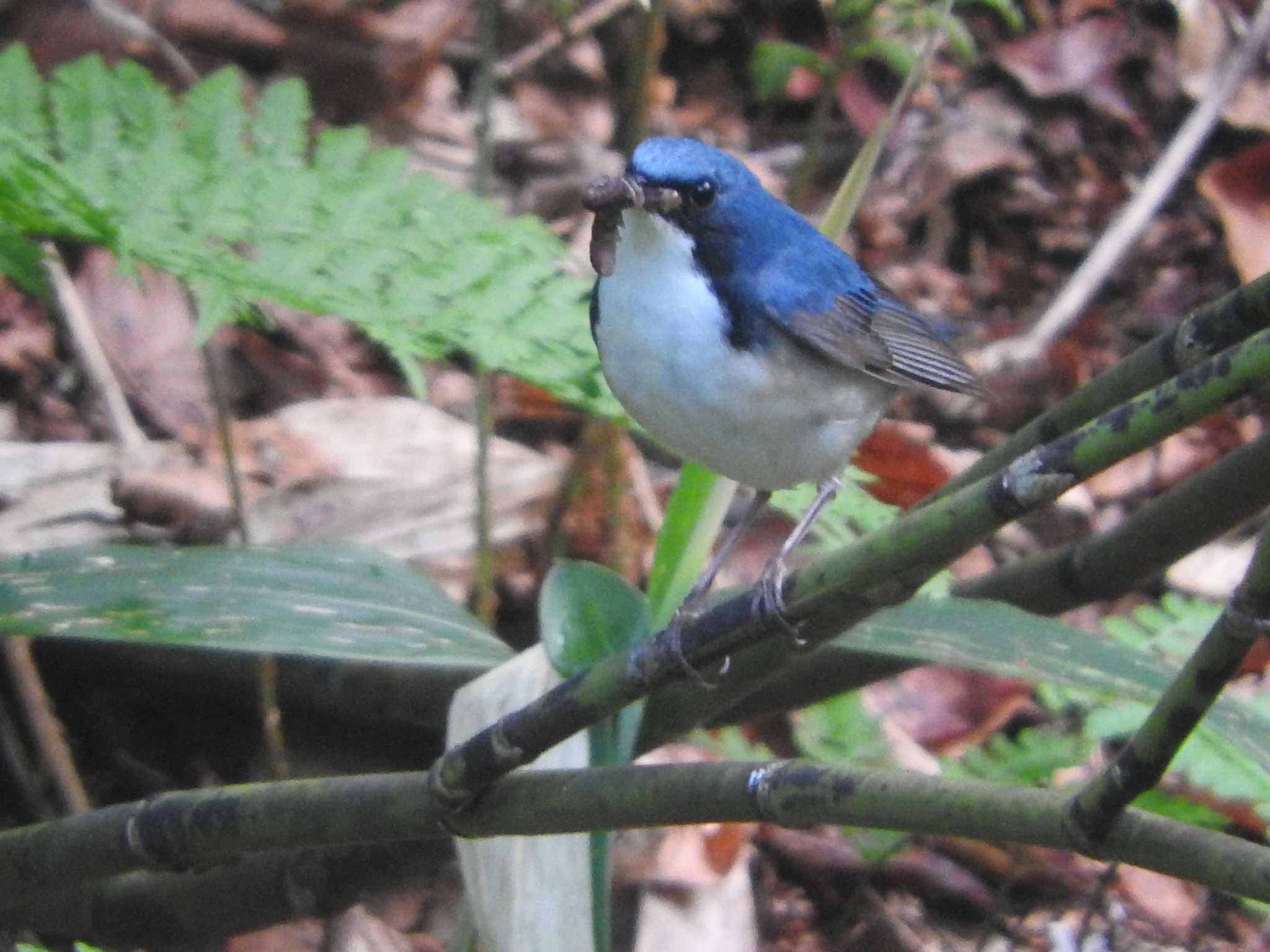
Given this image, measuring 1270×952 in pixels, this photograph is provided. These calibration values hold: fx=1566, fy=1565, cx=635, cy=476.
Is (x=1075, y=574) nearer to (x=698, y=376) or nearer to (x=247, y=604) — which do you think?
(x=698, y=376)

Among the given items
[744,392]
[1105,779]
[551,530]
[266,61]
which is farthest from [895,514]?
[266,61]

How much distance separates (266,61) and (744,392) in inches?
159

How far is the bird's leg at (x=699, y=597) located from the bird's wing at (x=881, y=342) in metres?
0.33

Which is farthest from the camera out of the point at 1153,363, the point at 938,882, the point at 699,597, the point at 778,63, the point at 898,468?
the point at 778,63

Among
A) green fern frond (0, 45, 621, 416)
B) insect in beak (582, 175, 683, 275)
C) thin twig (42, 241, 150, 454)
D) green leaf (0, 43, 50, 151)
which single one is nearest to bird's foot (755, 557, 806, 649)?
insect in beak (582, 175, 683, 275)

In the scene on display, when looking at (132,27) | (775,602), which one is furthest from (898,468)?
(132,27)

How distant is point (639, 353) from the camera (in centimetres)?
229

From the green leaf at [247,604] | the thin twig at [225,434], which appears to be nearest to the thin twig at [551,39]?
the thin twig at [225,434]

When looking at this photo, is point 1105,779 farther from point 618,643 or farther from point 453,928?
point 453,928

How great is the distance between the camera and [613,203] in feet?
7.14

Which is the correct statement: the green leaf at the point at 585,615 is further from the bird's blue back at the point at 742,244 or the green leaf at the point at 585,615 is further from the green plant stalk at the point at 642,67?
the green plant stalk at the point at 642,67

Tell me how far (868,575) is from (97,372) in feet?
11.3

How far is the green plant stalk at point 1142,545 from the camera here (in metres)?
2.34

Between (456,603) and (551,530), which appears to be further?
(551,530)
